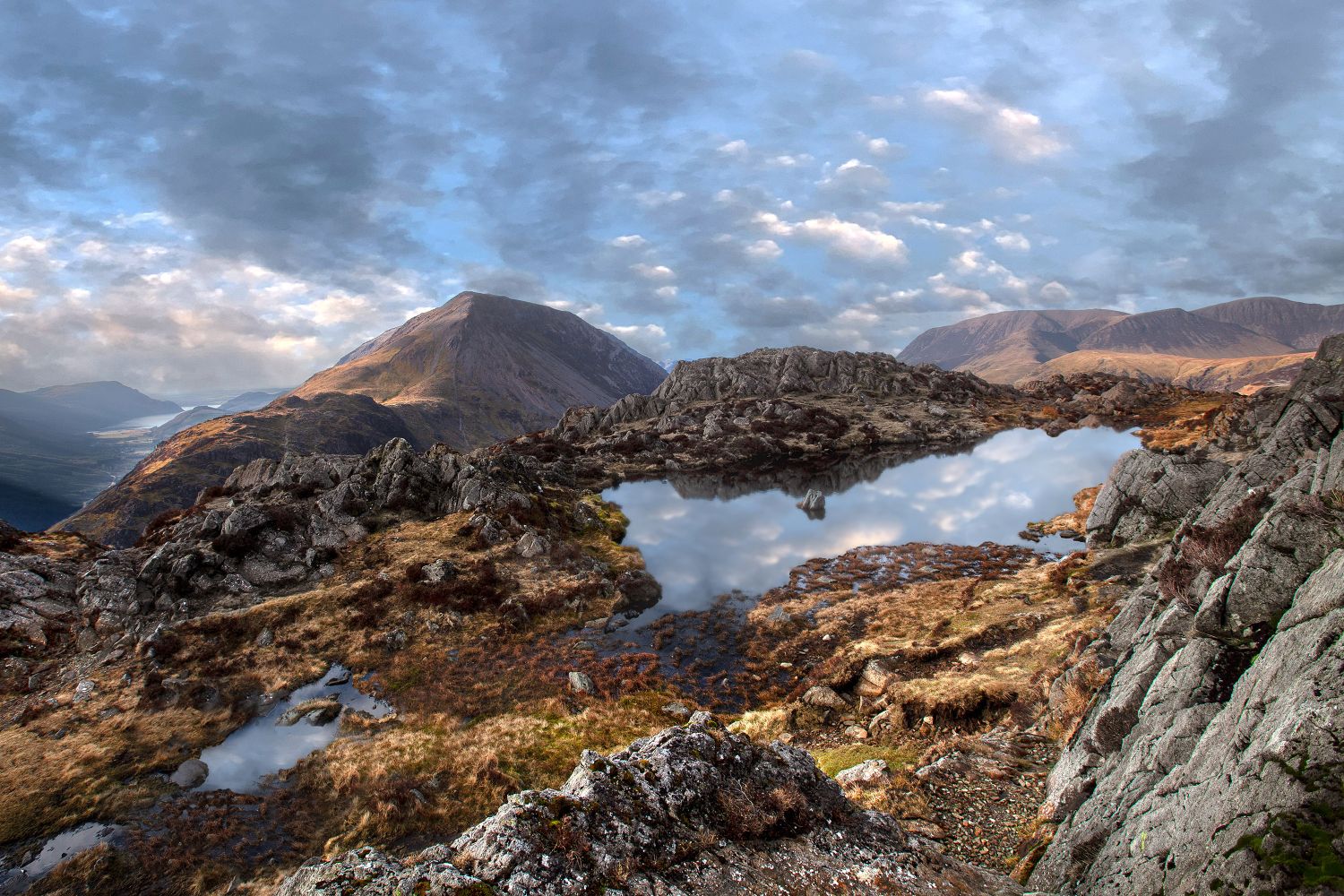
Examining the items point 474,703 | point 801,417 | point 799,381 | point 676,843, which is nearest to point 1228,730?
point 676,843

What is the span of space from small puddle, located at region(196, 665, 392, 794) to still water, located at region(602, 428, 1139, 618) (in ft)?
70.0

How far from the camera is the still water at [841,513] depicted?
2235 inches

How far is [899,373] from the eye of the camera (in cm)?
18512

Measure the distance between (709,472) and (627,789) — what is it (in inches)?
4096

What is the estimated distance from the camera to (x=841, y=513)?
3044 inches

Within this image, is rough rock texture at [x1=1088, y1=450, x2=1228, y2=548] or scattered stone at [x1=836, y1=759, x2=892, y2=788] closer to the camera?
scattered stone at [x1=836, y1=759, x2=892, y2=788]

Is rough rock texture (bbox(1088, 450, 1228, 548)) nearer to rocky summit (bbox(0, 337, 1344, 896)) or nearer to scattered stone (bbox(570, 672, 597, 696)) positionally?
rocky summit (bbox(0, 337, 1344, 896))

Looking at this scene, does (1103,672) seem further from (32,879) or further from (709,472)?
(709,472)

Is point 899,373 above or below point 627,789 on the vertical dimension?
above

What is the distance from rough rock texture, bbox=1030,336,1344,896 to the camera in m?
7.12

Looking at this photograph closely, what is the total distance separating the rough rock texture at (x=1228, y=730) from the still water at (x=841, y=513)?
34.6 meters

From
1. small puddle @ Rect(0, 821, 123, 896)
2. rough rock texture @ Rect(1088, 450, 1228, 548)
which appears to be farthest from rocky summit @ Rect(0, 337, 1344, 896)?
small puddle @ Rect(0, 821, 123, 896)

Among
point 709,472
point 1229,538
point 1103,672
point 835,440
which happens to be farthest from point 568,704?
point 835,440

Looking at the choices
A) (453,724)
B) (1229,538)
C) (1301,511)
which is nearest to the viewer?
(1301,511)
